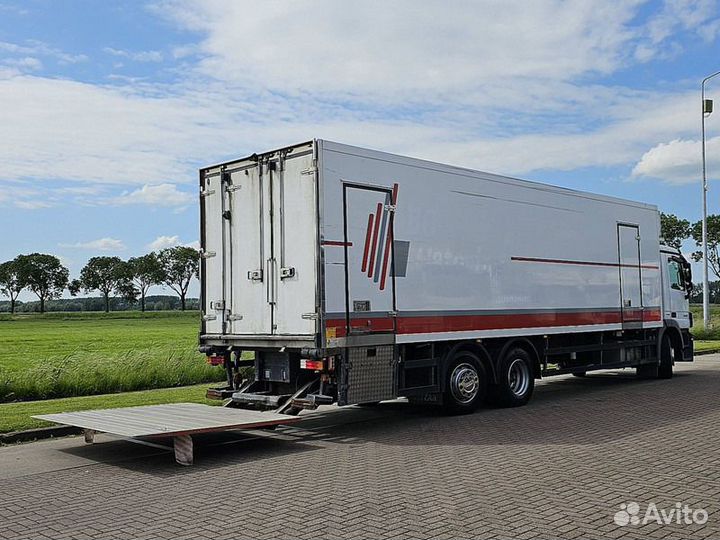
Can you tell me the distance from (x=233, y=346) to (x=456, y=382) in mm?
3372

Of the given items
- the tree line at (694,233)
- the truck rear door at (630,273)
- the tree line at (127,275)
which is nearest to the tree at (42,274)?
the tree line at (127,275)

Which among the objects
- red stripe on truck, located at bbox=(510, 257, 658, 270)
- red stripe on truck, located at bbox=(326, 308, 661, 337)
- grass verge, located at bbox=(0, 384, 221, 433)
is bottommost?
grass verge, located at bbox=(0, 384, 221, 433)

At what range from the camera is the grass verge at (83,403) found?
36.9 feet

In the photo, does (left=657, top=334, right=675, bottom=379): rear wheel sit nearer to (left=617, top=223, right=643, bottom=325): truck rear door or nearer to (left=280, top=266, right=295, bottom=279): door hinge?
(left=617, top=223, right=643, bottom=325): truck rear door

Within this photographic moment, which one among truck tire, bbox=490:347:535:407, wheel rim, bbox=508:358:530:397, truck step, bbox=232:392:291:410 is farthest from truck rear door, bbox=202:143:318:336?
wheel rim, bbox=508:358:530:397

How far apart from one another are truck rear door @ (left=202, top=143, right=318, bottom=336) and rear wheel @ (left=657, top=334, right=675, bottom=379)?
1041 cm

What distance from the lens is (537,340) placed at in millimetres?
13992

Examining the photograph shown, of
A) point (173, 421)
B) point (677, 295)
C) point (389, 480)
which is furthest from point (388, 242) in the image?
point (677, 295)

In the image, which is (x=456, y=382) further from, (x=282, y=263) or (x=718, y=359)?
(x=718, y=359)

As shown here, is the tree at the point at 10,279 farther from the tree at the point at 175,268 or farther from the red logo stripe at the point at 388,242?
the red logo stripe at the point at 388,242

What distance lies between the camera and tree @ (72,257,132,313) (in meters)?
136

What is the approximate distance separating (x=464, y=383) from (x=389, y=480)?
461 cm

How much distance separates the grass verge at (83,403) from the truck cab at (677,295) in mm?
10340

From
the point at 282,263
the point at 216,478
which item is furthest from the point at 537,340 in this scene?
the point at 216,478
